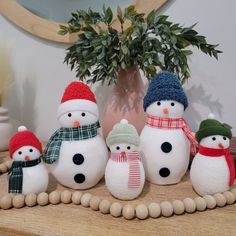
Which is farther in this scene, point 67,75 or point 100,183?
point 67,75

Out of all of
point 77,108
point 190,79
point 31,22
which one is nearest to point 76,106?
point 77,108

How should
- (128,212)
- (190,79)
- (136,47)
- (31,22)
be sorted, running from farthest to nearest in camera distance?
(31,22) < (190,79) < (136,47) < (128,212)

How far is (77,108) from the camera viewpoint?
474mm

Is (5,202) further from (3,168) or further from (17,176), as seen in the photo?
(3,168)

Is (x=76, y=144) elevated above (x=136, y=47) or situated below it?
below

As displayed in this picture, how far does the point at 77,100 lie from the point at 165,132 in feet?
0.53

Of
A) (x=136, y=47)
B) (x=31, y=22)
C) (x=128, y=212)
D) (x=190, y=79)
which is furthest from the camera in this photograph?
(x=31, y=22)

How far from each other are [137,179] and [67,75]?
18.5 inches

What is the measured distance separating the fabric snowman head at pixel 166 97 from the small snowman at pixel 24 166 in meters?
0.21

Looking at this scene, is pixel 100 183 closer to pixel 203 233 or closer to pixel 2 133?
pixel 203 233

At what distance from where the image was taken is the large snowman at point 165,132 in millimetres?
481

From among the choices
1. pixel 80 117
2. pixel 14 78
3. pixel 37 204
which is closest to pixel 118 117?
pixel 80 117

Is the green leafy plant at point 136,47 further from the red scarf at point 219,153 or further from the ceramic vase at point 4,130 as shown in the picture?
the ceramic vase at point 4,130

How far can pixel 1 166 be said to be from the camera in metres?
0.61
